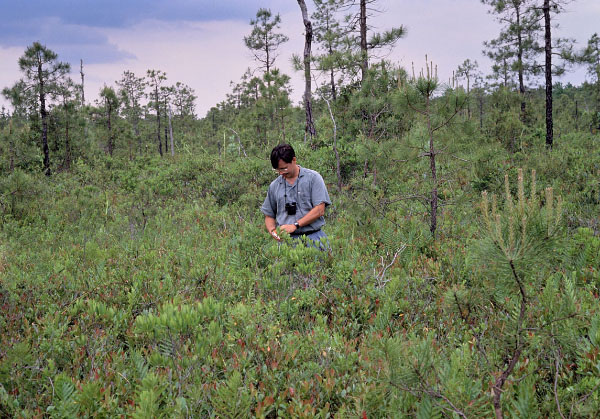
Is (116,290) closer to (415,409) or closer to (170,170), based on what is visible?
(415,409)

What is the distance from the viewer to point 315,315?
3742 millimetres

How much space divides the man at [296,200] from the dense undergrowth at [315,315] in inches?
13.3

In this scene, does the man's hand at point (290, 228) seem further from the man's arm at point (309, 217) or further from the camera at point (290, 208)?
the camera at point (290, 208)

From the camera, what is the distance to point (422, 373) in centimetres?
176

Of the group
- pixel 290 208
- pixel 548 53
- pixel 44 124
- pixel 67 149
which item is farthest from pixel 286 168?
pixel 67 149

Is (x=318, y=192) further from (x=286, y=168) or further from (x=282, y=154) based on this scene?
(x=282, y=154)

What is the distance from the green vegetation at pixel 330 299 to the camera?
2.03m

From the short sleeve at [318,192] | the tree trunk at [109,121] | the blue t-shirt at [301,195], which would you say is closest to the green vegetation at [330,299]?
the blue t-shirt at [301,195]

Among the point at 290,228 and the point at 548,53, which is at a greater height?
the point at 548,53

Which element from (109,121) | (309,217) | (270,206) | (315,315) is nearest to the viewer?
(315,315)

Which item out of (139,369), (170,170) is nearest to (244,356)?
(139,369)

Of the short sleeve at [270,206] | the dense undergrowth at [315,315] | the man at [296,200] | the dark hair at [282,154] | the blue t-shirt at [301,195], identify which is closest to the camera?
the dense undergrowth at [315,315]

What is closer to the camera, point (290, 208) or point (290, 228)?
point (290, 228)

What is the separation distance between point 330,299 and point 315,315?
0.27 metres
